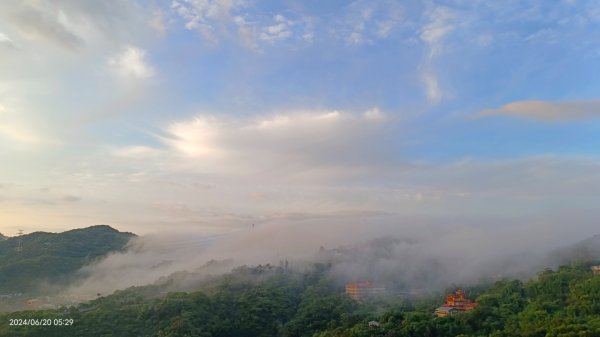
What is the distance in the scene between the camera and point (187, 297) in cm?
6844

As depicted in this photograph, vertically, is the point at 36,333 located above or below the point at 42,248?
below

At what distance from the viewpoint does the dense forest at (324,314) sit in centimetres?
4762

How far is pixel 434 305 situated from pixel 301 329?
69.9 ft

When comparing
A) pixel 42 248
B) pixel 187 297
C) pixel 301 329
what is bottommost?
pixel 301 329

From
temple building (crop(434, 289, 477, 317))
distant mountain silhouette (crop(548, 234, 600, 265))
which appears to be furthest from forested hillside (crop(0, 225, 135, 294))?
distant mountain silhouette (crop(548, 234, 600, 265))

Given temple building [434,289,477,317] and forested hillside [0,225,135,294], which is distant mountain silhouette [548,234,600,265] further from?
forested hillside [0,225,135,294]

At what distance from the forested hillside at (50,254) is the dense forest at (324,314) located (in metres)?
35.1

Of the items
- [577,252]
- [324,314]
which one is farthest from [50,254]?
[577,252]

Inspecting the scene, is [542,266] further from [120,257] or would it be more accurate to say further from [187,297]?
[120,257]

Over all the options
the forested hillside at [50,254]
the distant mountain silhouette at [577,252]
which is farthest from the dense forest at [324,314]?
the forested hillside at [50,254]

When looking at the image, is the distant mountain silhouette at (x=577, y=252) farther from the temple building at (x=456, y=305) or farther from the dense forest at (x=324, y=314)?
the temple building at (x=456, y=305)

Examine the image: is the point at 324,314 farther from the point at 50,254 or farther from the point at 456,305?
the point at 50,254

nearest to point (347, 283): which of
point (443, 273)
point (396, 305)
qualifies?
point (443, 273)

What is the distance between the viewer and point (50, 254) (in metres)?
122
